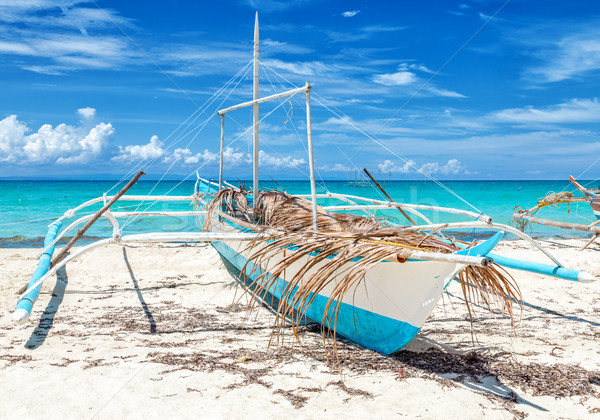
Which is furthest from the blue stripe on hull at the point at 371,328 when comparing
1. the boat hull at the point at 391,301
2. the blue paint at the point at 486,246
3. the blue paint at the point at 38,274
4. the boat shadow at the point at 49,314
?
the boat shadow at the point at 49,314

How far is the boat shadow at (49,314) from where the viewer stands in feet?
13.0

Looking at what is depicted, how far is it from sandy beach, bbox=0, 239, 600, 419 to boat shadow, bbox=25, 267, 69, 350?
17mm

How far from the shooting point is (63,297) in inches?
220

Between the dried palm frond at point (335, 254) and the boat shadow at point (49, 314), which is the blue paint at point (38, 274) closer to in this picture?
the boat shadow at point (49, 314)

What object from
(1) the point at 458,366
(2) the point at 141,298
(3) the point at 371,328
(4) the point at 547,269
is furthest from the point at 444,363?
(2) the point at 141,298

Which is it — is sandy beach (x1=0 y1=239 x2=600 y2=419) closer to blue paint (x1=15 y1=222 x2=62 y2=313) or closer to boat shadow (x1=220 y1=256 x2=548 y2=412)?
boat shadow (x1=220 y1=256 x2=548 y2=412)

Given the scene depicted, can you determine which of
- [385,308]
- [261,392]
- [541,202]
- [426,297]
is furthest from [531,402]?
[541,202]

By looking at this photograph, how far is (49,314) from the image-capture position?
4.88 metres

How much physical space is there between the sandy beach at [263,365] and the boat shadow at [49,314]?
0.02 metres

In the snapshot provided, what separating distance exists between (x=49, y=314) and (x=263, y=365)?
9.51 ft

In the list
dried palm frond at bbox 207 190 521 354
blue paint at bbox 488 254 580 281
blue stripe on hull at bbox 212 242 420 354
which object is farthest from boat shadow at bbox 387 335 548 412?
blue paint at bbox 488 254 580 281

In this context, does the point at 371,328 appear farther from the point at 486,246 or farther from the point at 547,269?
the point at 547,269

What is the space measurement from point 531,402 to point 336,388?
1.26m

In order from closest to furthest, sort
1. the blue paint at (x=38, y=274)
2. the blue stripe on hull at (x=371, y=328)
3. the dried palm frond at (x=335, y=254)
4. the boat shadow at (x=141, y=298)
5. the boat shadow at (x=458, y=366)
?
the boat shadow at (x=458, y=366) → the dried palm frond at (x=335, y=254) → the blue stripe on hull at (x=371, y=328) → the blue paint at (x=38, y=274) → the boat shadow at (x=141, y=298)
